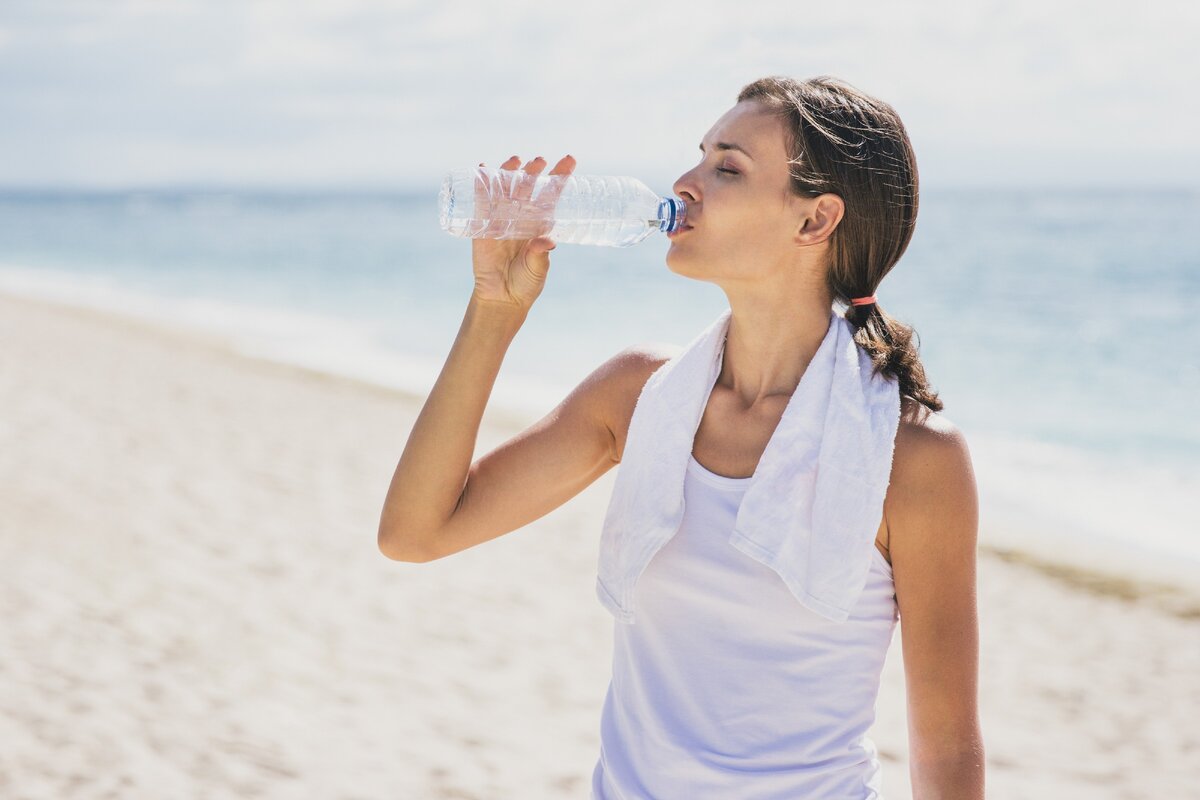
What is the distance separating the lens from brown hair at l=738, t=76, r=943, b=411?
194 centimetres

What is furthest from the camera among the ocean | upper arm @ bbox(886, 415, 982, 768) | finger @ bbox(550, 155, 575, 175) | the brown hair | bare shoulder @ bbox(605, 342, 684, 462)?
the ocean

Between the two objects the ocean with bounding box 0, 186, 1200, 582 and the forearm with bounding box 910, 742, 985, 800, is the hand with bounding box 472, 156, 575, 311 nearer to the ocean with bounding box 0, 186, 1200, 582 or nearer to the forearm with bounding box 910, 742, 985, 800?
the forearm with bounding box 910, 742, 985, 800

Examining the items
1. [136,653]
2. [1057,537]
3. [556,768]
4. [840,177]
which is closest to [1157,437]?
[1057,537]

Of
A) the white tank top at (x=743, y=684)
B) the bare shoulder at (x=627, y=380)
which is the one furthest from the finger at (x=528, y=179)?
the white tank top at (x=743, y=684)

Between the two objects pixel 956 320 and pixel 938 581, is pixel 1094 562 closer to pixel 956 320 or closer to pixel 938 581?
pixel 938 581

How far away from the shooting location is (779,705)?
5.94 ft

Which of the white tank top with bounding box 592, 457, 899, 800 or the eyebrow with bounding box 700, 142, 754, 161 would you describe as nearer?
the white tank top with bounding box 592, 457, 899, 800

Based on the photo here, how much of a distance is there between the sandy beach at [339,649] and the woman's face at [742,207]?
292 cm

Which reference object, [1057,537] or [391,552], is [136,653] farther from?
[1057,537]

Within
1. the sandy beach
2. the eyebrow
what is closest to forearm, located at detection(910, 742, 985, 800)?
the eyebrow

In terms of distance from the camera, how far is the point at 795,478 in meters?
1.86

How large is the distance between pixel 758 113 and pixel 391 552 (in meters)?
1.03

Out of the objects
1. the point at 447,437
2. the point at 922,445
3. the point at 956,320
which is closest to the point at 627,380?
the point at 447,437

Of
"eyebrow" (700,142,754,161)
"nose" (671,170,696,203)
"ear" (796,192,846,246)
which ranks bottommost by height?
"ear" (796,192,846,246)
